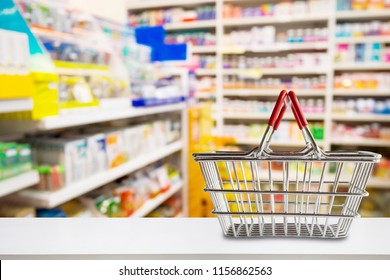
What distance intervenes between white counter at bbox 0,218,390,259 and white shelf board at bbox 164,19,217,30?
5.27m

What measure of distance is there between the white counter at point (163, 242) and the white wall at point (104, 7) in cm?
372

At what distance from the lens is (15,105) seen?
161 centimetres

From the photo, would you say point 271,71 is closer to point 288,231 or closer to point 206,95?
point 206,95

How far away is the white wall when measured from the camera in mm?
4431

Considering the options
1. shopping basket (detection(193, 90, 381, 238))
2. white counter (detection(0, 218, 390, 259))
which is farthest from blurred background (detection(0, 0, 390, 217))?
shopping basket (detection(193, 90, 381, 238))

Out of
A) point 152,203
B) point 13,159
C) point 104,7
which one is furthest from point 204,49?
point 13,159

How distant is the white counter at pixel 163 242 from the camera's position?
2.21 feet

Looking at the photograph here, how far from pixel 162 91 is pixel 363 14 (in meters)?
3.18

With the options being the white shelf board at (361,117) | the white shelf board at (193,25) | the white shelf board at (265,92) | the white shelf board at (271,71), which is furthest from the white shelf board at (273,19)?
the white shelf board at (361,117)

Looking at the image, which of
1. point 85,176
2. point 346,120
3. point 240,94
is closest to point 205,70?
point 240,94

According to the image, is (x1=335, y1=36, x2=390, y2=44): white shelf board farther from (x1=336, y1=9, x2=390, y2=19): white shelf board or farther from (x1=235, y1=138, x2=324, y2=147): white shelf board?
(x1=235, y1=138, x2=324, y2=147): white shelf board

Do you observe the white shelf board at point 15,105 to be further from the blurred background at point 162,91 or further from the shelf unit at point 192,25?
the shelf unit at point 192,25

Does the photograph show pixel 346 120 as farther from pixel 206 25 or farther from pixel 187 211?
pixel 187 211
